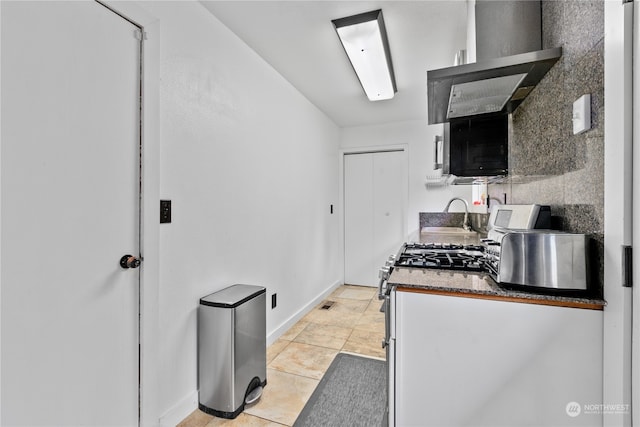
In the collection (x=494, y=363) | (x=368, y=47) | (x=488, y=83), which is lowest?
(x=494, y=363)

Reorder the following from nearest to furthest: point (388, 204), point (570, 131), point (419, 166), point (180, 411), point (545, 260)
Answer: point (545, 260) < point (570, 131) < point (180, 411) < point (419, 166) < point (388, 204)

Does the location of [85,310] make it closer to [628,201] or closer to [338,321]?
[628,201]

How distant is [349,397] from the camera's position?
1.78 meters

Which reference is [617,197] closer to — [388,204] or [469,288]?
[469,288]

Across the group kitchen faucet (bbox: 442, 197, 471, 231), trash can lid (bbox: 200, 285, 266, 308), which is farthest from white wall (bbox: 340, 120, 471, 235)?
trash can lid (bbox: 200, 285, 266, 308)

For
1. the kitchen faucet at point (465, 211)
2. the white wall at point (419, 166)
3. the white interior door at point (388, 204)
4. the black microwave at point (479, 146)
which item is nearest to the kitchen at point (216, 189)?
the black microwave at point (479, 146)

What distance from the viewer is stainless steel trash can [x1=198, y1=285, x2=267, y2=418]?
5.31 ft

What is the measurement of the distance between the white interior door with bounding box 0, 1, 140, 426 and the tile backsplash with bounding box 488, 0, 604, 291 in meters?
1.88

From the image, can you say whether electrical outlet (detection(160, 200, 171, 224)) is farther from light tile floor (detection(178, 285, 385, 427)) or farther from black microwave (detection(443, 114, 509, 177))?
black microwave (detection(443, 114, 509, 177))

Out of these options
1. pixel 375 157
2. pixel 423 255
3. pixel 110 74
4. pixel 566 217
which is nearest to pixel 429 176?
pixel 375 157

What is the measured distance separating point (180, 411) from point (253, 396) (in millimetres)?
403

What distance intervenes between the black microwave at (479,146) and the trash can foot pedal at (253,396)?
1919mm

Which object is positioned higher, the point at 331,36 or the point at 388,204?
the point at 331,36

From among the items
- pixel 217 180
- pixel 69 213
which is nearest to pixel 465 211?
pixel 217 180
